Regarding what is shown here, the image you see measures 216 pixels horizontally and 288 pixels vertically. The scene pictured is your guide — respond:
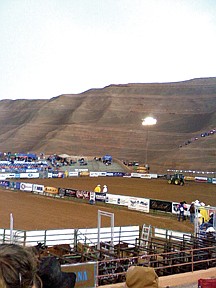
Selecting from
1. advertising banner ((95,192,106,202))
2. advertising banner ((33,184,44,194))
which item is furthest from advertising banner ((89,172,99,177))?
advertising banner ((95,192,106,202))

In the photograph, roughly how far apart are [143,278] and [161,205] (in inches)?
868

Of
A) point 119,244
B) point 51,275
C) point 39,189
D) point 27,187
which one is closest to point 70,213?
point 39,189

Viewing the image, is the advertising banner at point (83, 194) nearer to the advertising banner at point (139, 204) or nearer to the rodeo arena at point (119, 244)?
the rodeo arena at point (119, 244)

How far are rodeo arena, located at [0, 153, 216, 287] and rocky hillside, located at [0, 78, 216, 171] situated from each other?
155 ft

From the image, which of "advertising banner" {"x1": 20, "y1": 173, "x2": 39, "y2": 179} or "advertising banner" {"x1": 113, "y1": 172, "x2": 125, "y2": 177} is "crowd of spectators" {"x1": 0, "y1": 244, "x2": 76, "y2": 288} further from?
"advertising banner" {"x1": 113, "y1": 172, "x2": 125, "y2": 177}

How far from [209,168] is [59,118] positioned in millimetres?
88087

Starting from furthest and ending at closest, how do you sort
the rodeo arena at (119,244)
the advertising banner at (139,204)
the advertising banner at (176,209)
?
the advertising banner at (139,204) < the advertising banner at (176,209) < the rodeo arena at (119,244)

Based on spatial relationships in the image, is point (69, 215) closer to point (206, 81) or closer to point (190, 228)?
point (190, 228)

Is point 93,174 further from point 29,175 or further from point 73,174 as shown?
point 29,175

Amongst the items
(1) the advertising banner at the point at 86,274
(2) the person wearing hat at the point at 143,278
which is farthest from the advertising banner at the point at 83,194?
(2) the person wearing hat at the point at 143,278

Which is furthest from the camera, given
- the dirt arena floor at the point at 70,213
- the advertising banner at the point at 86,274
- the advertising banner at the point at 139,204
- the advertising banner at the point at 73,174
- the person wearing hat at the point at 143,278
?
the advertising banner at the point at 73,174

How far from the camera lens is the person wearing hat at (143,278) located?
18.6 feet

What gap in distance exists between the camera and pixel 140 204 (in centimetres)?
2906

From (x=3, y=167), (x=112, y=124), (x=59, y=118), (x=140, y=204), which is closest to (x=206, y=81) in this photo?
(x=112, y=124)
